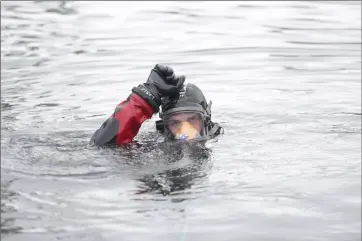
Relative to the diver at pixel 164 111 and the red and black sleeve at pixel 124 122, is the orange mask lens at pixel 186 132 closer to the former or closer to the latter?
the diver at pixel 164 111

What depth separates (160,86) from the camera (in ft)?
24.2

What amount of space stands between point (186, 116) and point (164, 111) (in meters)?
0.24

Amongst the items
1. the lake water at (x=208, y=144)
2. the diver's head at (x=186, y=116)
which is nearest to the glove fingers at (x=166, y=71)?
the diver's head at (x=186, y=116)

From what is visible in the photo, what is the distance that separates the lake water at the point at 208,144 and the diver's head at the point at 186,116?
25 centimetres

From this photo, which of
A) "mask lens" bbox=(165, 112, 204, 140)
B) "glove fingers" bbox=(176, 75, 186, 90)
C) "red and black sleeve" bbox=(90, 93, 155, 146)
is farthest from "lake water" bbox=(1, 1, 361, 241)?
"glove fingers" bbox=(176, 75, 186, 90)

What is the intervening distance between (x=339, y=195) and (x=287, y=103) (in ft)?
12.6

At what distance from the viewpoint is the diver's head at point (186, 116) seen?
7336 millimetres

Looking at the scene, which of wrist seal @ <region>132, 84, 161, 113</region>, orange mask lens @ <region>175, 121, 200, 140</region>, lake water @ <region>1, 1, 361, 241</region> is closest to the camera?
lake water @ <region>1, 1, 361, 241</region>

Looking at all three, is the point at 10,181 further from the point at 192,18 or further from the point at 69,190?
the point at 192,18

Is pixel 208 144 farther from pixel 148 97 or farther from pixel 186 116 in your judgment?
pixel 148 97

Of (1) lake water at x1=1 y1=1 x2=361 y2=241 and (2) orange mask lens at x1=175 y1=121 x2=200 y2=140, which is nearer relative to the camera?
(1) lake water at x1=1 y1=1 x2=361 y2=241

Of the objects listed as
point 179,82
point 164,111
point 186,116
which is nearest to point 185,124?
point 186,116

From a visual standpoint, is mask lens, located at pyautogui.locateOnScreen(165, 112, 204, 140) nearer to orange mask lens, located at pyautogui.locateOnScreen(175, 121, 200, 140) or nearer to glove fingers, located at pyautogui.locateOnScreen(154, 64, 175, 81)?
orange mask lens, located at pyautogui.locateOnScreen(175, 121, 200, 140)

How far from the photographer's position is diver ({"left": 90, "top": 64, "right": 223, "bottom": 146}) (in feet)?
24.1
